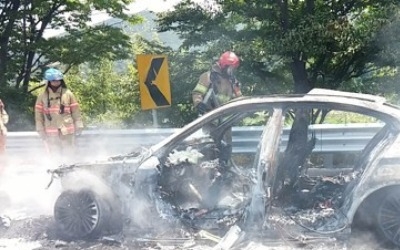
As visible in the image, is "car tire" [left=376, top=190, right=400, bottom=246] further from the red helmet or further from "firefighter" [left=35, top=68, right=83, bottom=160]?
"firefighter" [left=35, top=68, right=83, bottom=160]

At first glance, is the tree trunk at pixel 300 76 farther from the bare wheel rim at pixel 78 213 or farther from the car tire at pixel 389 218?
the car tire at pixel 389 218

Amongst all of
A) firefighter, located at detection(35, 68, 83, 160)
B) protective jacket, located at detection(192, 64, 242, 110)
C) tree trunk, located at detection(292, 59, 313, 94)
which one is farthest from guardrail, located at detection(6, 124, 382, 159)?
tree trunk, located at detection(292, 59, 313, 94)

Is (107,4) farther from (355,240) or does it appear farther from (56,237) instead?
(355,240)

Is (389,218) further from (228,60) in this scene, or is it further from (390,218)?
(228,60)

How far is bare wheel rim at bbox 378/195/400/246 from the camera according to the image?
4.99 meters

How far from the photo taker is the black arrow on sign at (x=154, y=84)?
8867 millimetres

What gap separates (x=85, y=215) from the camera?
582 centimetres

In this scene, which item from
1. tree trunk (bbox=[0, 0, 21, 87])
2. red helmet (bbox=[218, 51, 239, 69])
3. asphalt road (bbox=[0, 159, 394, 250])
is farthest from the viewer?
tree trunk (bbox=[0, 0, 21, 87])

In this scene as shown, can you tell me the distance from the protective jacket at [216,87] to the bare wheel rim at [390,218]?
10.5 feet

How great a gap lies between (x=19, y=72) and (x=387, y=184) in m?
14.1

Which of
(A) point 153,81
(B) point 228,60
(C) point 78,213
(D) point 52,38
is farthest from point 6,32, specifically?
(C) point 78,213

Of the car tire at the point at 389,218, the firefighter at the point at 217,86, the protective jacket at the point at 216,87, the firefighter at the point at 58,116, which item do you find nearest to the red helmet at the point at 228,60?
the firefighter at the point at 217,86

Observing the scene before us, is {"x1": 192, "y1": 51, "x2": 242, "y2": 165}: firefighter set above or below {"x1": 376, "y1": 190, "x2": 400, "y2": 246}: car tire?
above

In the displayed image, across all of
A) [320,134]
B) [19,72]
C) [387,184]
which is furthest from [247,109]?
[19,72]
